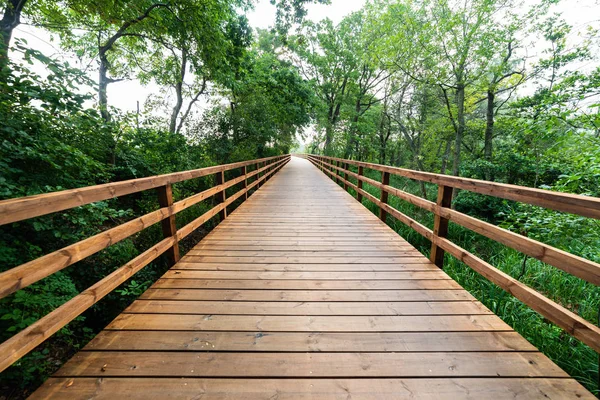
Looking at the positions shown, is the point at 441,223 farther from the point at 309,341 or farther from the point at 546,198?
the point at 309,341

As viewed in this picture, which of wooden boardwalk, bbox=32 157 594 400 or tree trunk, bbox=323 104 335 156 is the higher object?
tree trunk, bbox=323 104 335 156

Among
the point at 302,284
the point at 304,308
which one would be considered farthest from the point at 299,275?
the point at 304,308

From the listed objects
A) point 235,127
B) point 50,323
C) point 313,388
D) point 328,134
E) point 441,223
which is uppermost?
point 328,134

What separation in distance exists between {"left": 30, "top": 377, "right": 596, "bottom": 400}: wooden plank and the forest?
2.54 ft

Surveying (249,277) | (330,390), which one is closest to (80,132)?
(249,277)

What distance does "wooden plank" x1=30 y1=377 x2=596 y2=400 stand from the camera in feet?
3.76

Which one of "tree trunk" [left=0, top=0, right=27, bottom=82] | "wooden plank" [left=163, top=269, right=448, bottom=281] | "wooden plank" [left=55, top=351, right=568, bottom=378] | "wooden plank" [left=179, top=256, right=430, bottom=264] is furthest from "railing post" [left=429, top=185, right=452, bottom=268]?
"tree trunk" [left=0, top=0, right=27, bottom=82]

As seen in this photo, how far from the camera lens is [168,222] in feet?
7.81

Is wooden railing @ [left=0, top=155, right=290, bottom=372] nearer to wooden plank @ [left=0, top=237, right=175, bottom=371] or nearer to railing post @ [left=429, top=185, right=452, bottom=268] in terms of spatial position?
wooden plank @ [left=0, top=237, right=175, bottom=371]

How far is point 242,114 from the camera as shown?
10.1 meters

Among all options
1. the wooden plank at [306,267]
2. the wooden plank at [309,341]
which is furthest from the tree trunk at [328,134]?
the wooden plank at [309,341]

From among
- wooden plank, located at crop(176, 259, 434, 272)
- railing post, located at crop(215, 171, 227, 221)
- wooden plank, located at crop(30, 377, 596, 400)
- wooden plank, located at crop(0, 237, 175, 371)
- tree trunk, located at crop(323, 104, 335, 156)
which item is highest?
tree trunk, located at crop(323, 104, 335, 156)

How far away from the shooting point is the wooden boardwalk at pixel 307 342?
119 centimetres

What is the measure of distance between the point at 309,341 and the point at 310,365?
0.55 ft
